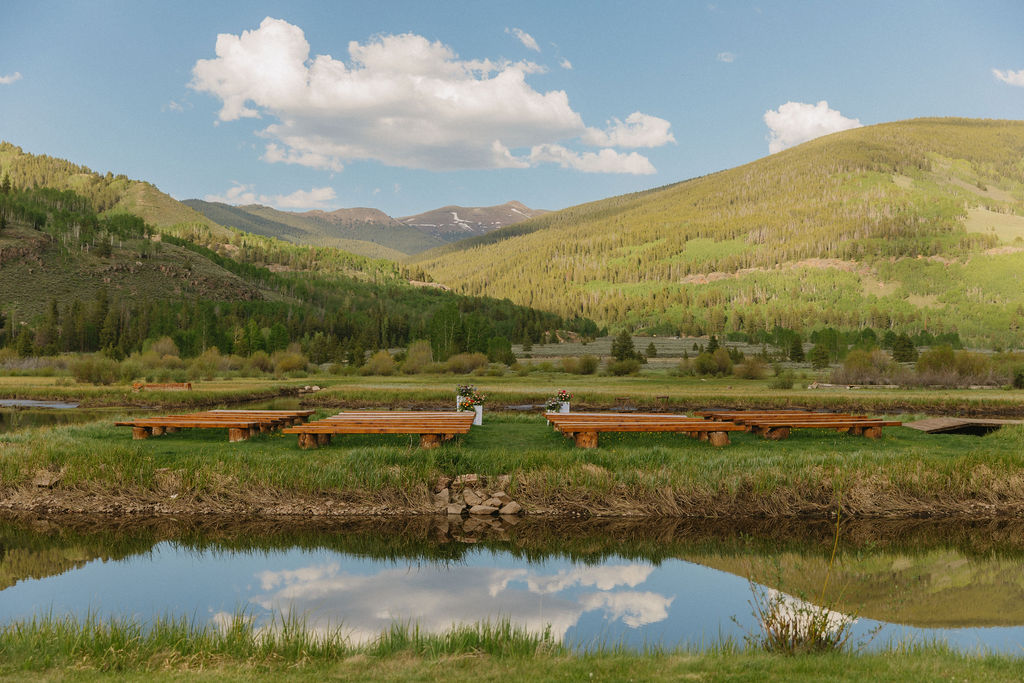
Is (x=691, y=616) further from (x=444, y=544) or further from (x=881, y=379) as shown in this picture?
(x=881, y=379)

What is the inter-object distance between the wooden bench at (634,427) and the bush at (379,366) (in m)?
51.9

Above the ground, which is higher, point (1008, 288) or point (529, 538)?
point (1008, 288)

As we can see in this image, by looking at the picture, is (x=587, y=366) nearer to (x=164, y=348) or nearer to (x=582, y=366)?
(x=582, y=366)

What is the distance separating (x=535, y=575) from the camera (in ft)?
36.8

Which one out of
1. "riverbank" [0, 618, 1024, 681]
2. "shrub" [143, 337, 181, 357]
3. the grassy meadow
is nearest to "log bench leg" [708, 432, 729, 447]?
the grassy meadow

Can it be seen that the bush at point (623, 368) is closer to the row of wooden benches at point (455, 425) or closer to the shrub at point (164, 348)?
the row of wooden benches at point (455, 425)

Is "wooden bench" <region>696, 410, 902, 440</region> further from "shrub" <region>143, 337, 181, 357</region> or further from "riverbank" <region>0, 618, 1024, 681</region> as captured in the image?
"shrub" <region>143, 337, 181, 357</region>

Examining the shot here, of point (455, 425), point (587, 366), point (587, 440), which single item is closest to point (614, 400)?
point (587, 440)

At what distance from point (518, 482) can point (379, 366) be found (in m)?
57.3

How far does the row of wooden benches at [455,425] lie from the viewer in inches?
690

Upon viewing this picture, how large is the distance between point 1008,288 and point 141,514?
203 m

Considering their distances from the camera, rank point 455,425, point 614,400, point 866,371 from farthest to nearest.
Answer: point 866,371 < point 614,400 < point 455,425

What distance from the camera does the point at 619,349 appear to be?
71375mm

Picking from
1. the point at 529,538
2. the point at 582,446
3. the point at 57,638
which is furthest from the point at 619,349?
the point at 57,638
